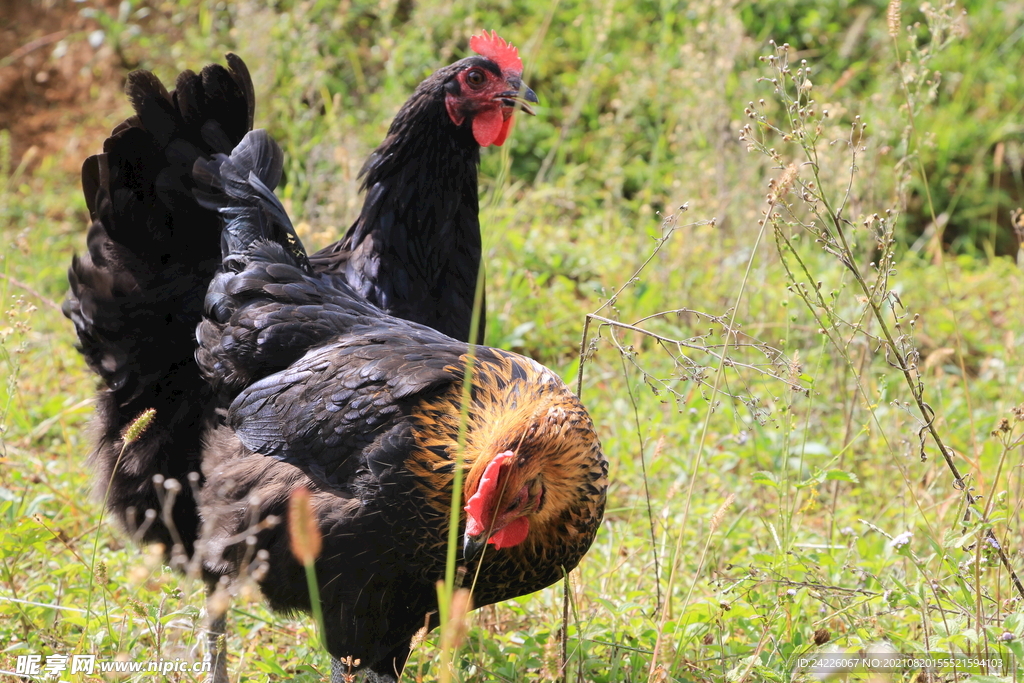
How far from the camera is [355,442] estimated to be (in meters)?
2.56

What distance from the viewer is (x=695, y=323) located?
398cm

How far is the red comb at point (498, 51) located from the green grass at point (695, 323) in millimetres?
691

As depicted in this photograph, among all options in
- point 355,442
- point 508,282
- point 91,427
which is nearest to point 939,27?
point 355,442

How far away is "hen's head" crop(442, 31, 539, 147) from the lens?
11.5 feet

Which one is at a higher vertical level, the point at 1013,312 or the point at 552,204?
the point at 552,204

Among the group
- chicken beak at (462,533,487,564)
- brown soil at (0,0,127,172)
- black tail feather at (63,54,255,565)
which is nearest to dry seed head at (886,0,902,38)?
chicken beak at (462,533,487,564)

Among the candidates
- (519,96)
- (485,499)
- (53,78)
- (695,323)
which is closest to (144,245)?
(519,96)

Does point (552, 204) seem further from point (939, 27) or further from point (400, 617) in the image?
point (400, 617)

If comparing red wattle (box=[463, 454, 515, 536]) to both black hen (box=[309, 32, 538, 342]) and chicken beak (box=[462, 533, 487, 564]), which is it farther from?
black hen (box=[309, 32, 538, 342])

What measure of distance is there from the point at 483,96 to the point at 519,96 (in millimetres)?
142

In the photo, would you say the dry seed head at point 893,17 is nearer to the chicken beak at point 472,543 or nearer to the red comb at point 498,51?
the red comb at point 498,51

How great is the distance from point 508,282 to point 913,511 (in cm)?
255

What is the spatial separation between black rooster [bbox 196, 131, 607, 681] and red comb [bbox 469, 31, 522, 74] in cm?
131

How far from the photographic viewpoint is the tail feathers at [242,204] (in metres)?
3.16
